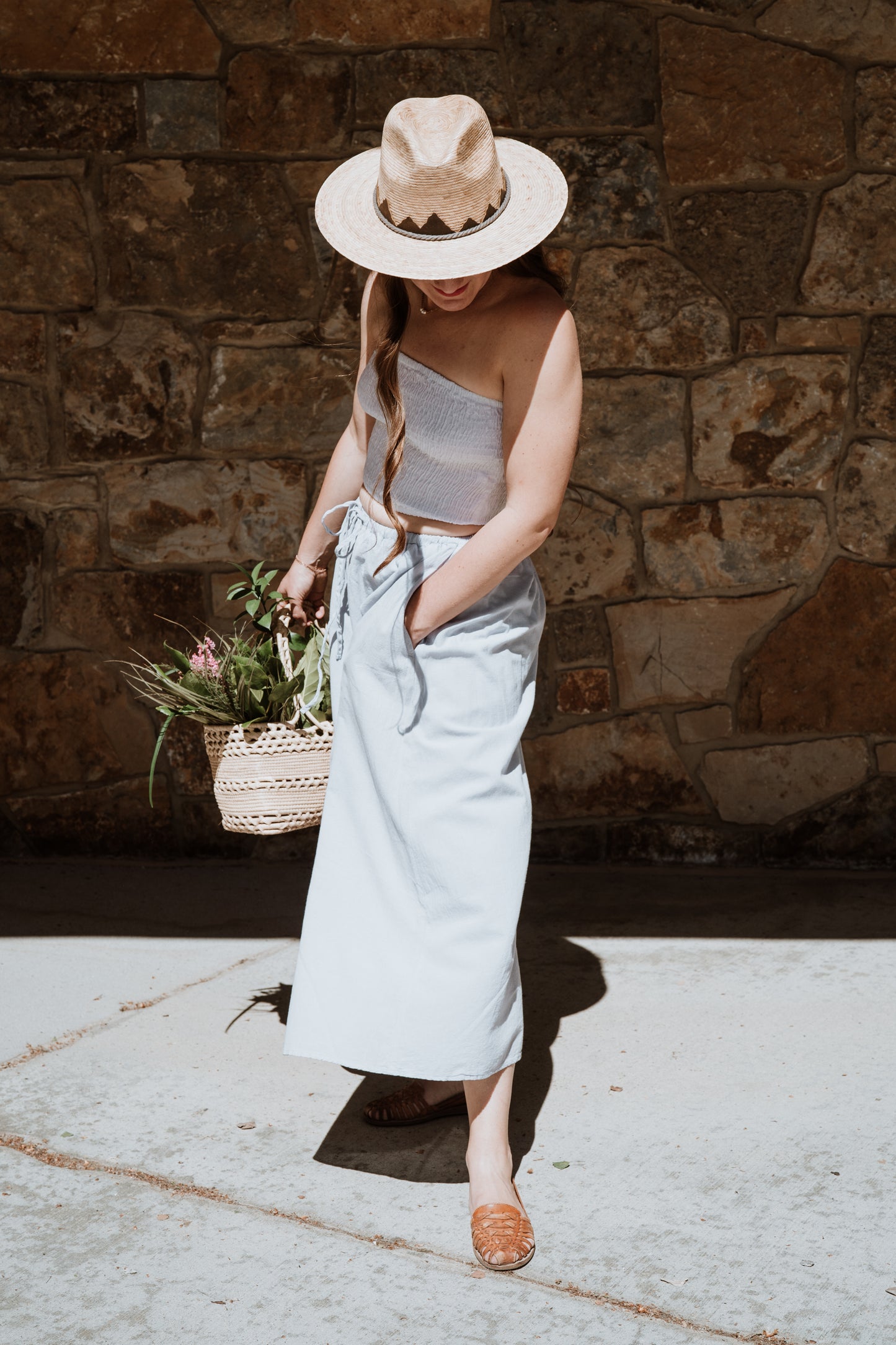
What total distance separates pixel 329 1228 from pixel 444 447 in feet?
4.14

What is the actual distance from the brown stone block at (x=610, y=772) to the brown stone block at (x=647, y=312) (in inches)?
41.9

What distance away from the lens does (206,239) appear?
357 centimetres

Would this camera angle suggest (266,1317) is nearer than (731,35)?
Yes

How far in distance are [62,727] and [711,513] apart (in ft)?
6.84

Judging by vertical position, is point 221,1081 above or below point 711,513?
below

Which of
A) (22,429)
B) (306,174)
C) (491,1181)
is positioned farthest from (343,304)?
(491,1181)

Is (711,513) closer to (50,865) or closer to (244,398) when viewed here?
(244,398)

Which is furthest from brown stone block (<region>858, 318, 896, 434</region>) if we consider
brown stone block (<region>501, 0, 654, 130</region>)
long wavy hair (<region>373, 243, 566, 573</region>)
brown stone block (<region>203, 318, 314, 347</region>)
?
long wavy hair (<region>373, 243, 566, 573</region>)

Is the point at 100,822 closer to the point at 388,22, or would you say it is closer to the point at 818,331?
the point at 388,22

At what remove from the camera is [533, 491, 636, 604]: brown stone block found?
3600 millimetres

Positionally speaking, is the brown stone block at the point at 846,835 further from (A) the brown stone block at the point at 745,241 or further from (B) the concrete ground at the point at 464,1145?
(A) the brown stone block at the point at 745,241

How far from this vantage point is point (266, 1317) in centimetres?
171

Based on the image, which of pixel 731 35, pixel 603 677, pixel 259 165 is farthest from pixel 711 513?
pixel 259 165

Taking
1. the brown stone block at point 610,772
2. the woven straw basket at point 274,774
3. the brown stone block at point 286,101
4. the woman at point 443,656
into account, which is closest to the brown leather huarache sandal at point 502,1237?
the woman at point 443,656
